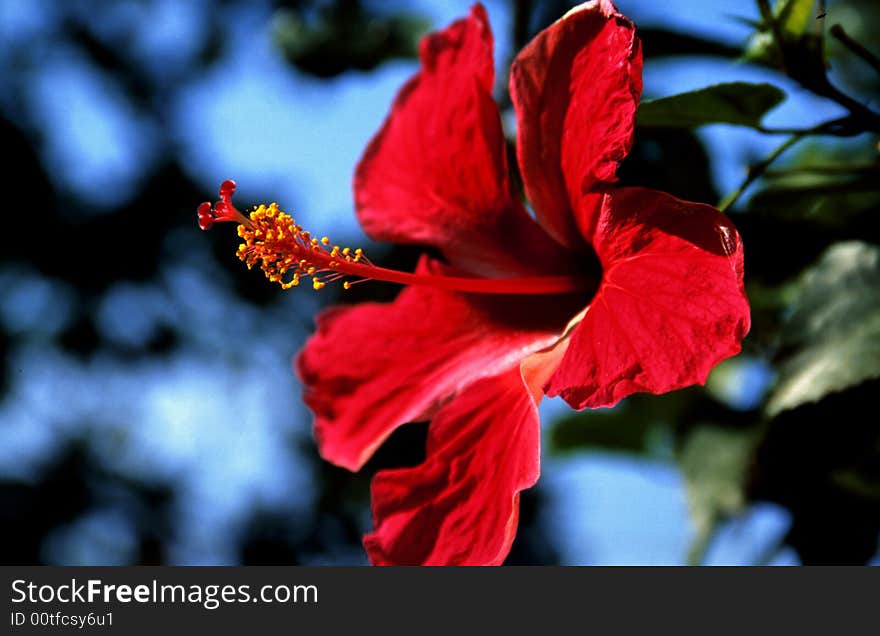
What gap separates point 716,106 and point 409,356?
0.45 meters

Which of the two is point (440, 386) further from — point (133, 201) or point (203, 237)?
point (133, 201)

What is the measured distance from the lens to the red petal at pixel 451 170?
1.11 m

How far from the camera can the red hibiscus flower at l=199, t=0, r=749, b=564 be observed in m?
0.87

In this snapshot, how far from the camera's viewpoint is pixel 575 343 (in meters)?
0.94

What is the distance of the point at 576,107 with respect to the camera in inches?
37.3

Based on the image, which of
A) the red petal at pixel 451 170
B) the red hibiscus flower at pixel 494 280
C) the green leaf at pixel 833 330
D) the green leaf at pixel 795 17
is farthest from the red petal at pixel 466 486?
the green leaf at pixel 795 17

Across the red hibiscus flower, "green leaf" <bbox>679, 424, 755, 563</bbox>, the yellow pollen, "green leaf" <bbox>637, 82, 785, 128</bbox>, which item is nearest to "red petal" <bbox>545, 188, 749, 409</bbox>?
the red hibiscus flower

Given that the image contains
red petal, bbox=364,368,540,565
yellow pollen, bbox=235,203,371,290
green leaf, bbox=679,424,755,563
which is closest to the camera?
red petal, bbox=364,368,540,565

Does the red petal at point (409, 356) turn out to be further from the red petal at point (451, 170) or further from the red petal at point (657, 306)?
the red petal at point (657, 306)

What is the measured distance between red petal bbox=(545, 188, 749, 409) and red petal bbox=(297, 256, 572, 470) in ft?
0.64

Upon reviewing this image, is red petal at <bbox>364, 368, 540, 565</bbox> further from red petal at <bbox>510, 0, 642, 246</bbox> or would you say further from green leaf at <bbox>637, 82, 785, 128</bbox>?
green leaf at <bbox>637, 82, 785, 128</bbox>

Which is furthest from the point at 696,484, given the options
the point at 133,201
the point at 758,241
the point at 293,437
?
the point at 133,201

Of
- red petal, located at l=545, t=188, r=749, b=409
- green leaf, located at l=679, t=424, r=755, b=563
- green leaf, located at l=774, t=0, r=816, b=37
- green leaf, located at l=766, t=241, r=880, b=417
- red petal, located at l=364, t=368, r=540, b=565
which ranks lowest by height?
green leaf, located at l=679, t=424, r=755, b=563

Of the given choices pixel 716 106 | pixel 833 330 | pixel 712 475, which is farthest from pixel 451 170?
pixel 712 475
